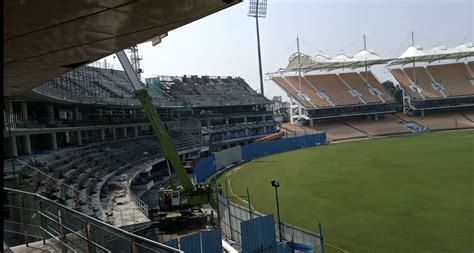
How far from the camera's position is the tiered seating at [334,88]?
7906 centimetres

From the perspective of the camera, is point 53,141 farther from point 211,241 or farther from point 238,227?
point 211,241

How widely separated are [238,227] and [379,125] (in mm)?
64559

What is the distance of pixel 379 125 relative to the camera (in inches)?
2980

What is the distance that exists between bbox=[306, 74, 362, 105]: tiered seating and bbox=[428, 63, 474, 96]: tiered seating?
691 inches

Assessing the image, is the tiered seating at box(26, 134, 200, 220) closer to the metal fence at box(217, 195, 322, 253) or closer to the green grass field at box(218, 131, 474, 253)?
the metal fence at box(217, 195, 322, 253)

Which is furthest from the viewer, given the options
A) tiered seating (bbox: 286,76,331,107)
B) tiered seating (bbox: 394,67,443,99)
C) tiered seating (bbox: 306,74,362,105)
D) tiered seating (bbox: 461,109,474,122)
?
tiered seating (bbox: 394,67,443,99)

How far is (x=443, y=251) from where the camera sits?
13859mm

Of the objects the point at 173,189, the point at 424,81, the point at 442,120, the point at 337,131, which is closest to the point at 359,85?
the point at 424,81

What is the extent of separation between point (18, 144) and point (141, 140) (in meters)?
19.2

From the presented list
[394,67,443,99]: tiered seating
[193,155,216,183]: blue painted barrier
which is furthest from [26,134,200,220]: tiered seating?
[394,67,443,99]: tiered seating

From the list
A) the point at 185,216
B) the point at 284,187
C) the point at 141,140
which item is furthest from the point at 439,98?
the point at 185,216

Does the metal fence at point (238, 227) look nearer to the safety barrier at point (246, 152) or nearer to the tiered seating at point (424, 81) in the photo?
the safety barrier at point (246, 152)

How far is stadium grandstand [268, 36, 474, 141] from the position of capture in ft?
247

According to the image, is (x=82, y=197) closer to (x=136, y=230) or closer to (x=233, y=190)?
(x=136, y=230)
